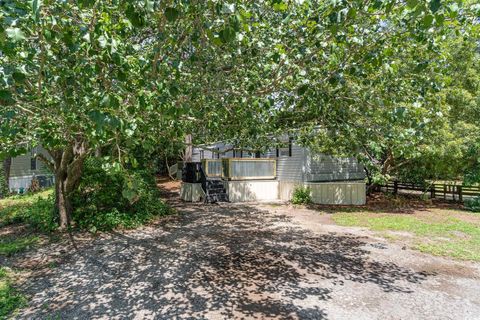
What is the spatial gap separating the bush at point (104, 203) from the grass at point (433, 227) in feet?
24.4

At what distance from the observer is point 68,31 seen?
327 centimetres

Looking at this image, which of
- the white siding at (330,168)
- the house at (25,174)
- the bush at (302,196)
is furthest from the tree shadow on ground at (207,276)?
the house at (25,174)

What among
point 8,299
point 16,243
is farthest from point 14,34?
point 16,243

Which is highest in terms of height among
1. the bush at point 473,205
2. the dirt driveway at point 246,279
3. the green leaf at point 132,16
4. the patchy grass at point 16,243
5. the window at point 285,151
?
the green leaf at point 132,16

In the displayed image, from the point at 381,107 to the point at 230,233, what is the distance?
606 cm

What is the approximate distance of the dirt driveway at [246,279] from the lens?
15.1ft

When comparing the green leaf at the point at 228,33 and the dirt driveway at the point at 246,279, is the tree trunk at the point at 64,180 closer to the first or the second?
the dirt driveway at the point at 246,279

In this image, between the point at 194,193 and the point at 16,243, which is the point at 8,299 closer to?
the point at 16,243

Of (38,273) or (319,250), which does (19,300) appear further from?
(319,250)

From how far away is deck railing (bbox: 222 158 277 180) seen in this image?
16.1 metres

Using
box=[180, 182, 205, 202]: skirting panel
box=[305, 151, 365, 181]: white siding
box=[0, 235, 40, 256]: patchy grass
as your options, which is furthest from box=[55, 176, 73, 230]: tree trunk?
box=[305, 151, 365, 181]: white siding

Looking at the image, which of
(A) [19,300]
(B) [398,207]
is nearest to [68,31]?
(A) [19,300]

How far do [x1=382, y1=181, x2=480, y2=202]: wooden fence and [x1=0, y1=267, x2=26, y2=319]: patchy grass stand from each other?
18.2 metres

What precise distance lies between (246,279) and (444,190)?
15.4 m
